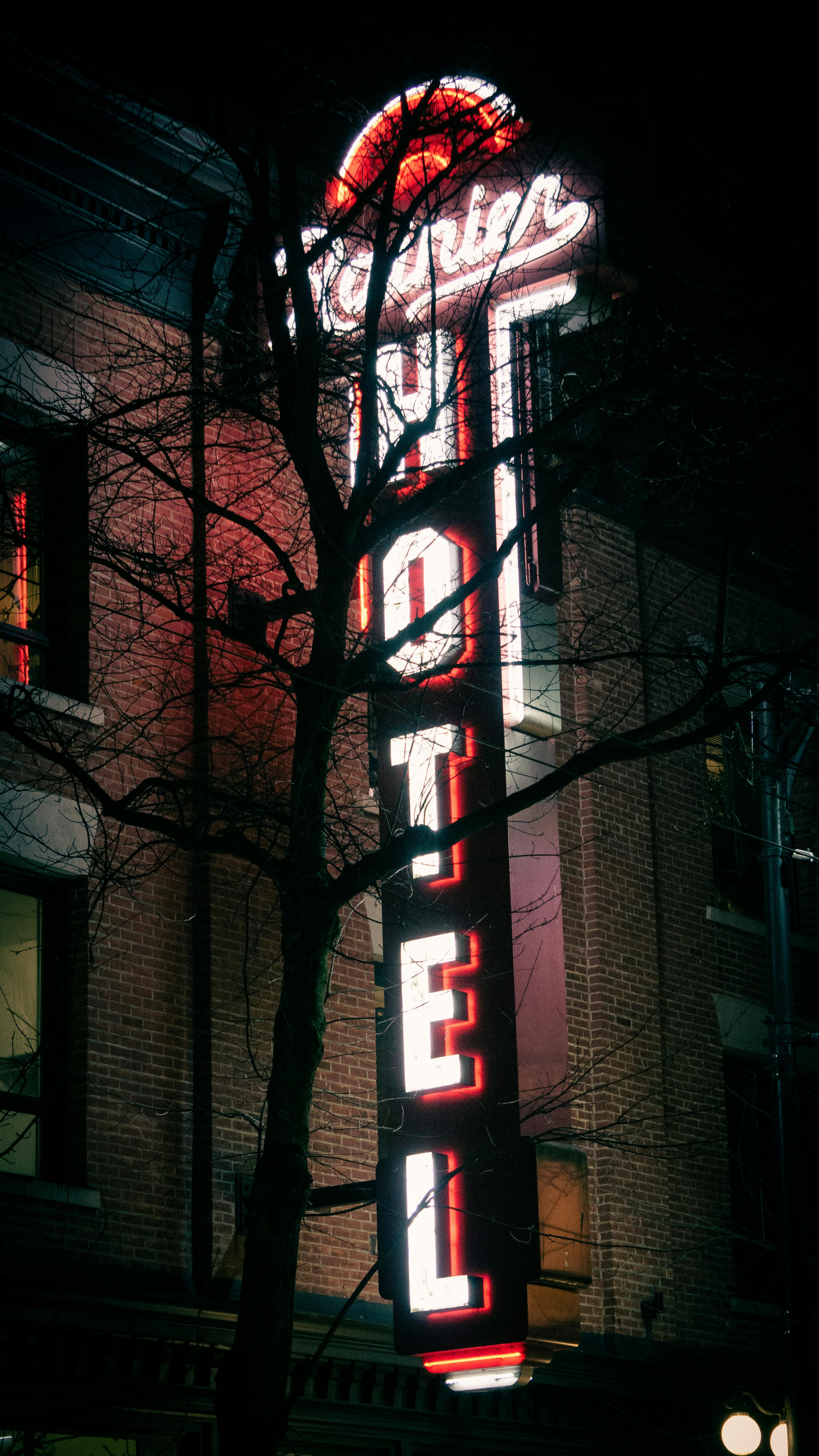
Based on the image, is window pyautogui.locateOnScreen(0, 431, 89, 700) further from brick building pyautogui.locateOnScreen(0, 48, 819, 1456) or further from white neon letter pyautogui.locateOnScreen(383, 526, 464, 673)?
white neon letter pyautogui.locateOnScreen(383, 526, 464, 673)

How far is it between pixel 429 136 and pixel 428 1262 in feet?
23.7

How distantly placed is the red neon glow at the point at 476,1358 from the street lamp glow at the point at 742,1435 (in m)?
4.05

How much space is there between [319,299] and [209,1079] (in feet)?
17.4

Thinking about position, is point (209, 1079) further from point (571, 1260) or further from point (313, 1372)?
point (571, 1260)

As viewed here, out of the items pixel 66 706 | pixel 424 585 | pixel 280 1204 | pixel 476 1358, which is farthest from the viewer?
pixel 424 585

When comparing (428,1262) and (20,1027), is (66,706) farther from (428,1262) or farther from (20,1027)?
(428,1262)

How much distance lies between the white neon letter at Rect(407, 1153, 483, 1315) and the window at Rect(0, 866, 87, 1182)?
82.8 inches

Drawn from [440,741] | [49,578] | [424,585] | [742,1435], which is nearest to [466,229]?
[424,585]

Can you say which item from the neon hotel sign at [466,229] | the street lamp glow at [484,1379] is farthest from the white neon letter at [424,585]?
the street lamp glow at [484,1379]

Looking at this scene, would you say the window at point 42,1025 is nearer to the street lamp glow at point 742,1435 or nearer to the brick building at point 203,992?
the brick building at point 203,992

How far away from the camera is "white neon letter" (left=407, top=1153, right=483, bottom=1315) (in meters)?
10.1

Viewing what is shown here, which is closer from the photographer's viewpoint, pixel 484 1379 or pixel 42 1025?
pixel 484 1379

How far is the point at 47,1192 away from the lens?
10.0 m

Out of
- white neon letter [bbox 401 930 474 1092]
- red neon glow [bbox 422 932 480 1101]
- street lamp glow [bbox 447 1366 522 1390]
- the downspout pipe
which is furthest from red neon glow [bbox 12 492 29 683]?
street lamp glow [bbox 447 1366 522 1390]
